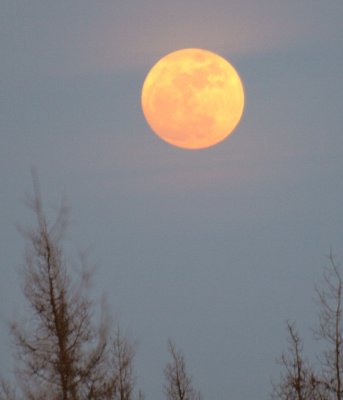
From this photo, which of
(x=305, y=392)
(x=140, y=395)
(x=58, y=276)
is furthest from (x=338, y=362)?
(x=140, y=395)

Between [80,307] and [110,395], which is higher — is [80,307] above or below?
above

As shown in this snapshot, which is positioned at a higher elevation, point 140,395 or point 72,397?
point 140,395

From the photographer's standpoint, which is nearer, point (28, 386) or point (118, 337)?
point (28, 386)

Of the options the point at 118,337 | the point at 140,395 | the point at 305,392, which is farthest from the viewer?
the point at 140,395

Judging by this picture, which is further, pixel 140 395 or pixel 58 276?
pixel 140 395

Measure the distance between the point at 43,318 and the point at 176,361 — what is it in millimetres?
12800

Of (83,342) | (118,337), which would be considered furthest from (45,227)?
(118,337)

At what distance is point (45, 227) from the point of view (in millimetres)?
18844

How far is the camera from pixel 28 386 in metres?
18.3

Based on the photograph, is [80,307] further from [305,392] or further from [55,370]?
[305,392]

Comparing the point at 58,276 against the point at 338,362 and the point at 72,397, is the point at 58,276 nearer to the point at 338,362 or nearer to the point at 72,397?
the point at 72,397

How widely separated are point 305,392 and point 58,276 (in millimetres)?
7649

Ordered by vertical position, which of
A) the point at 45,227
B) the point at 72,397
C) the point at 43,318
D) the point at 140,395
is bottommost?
the point at 72,397

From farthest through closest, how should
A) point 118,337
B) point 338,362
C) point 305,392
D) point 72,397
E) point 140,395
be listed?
point 140,395 < point 118,337 < point 305,392 < point 338,362 < point 72,397
